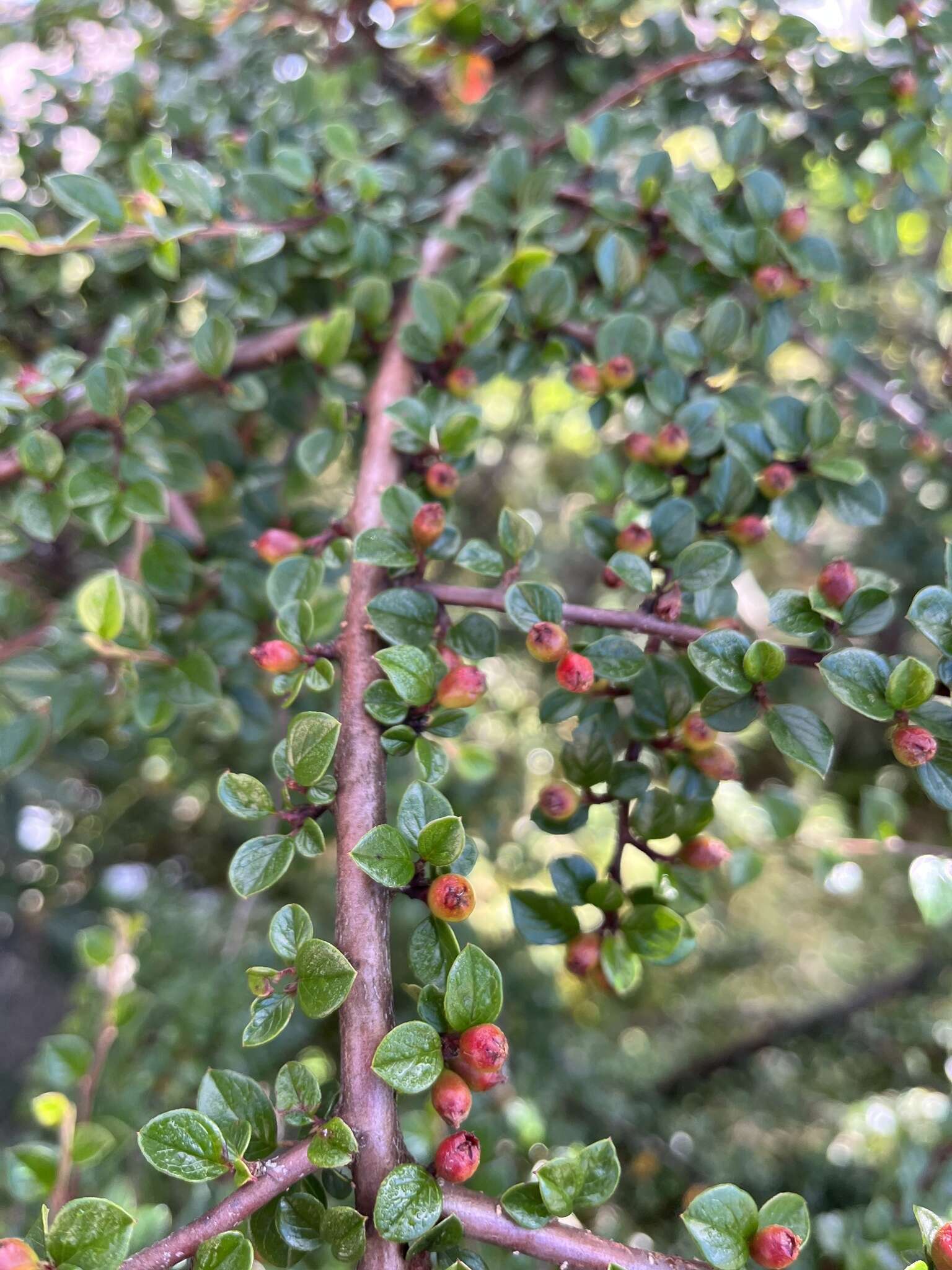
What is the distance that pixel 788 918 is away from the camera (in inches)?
71.7

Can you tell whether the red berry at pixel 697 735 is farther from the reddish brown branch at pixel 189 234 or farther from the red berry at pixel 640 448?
the reddish brown branch at pixel 189 234

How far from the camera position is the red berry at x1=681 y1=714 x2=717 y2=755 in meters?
0.54

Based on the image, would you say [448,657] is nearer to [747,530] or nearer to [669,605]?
[669,605]

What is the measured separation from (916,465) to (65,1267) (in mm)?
1126

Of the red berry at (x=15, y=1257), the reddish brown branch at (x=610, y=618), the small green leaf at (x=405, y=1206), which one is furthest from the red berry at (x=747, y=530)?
the red berry at (x=15, y=1257)

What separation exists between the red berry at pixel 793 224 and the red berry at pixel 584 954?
58cm

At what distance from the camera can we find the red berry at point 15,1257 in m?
0.34

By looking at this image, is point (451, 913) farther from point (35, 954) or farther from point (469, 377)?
point (35, 954)

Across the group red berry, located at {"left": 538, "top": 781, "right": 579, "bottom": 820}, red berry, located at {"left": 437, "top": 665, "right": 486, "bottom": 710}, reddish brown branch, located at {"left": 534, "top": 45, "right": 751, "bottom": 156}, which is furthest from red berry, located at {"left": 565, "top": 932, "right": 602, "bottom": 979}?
reddish brown branch, located at {"left": 534, "top": 45, "right": 751, "bottom": 156}

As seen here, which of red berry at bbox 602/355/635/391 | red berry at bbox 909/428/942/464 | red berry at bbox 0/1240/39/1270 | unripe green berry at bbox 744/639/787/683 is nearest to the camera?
red berry at bbox 0/1240/39/1270

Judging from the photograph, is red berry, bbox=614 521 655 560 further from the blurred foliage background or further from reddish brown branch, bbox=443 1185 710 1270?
reddish brown branch, bbox=443 1185 710 1270

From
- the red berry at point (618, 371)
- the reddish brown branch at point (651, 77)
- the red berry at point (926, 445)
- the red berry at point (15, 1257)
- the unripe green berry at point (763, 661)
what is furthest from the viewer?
the red berry at point (926, 445)

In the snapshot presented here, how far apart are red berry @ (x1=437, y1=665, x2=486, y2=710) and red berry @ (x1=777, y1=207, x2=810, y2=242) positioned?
0.48 metres

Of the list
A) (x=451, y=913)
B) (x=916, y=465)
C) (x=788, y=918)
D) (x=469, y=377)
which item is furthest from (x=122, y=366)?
(x=788, y=918)
